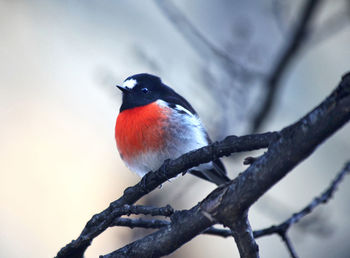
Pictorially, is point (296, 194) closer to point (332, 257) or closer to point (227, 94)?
point (332, 257)

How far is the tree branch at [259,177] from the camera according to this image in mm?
2020

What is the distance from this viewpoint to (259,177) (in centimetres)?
222

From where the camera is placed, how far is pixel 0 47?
9375mm

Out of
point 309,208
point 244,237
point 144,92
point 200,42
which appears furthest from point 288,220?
point 200,42

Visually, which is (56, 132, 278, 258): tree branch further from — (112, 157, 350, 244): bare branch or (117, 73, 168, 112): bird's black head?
(117, 73, 168, 112): bird's black head

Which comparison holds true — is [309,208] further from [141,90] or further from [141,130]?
[141,90]

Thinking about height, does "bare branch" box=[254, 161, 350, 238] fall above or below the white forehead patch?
below

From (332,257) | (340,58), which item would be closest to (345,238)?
(332,257)

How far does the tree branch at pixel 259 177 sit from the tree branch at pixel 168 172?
139mm

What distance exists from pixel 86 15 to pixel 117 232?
16.6 feet

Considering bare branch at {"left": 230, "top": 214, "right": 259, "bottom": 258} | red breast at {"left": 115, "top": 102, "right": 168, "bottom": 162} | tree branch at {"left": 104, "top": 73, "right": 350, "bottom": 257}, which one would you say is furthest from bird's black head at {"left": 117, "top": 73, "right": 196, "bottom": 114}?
bare branch at {"left": 230, "top": 214, "right": 259, "bottom": 258}

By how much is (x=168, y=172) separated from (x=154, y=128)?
1712 mm

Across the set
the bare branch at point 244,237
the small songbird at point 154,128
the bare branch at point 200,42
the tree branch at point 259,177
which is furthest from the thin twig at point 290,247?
the bare branch at point 200,42

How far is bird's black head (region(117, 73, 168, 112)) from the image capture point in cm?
500
